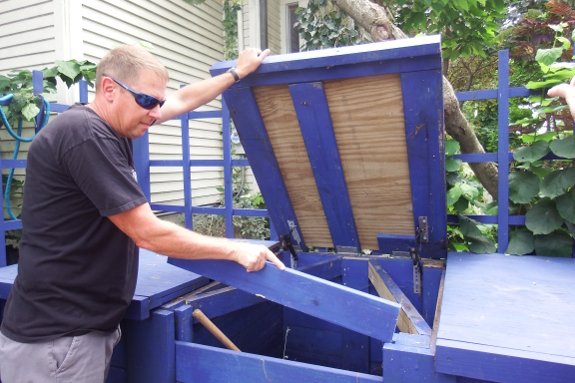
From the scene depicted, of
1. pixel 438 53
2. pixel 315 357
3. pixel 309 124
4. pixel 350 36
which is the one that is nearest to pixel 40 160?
pixel 309 124

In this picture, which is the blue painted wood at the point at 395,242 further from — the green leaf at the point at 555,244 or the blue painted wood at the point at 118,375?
the blue painted wood at the point at 118,375

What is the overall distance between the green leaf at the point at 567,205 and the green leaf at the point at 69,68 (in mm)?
4018

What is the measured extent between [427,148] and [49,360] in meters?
1.71

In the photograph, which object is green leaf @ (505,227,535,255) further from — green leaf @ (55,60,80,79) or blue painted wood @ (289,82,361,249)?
green leaf @ (55,60,80,79)

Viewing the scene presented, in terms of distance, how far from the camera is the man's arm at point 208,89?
182 cm

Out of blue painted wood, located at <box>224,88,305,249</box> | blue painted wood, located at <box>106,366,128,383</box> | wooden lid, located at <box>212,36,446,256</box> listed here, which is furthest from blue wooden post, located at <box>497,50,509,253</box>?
blue painted wood, located at <box>106,366,128,383</box>

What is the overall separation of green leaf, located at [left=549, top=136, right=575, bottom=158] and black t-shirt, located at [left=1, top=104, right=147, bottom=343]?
6.84ft

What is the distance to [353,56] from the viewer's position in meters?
1.65

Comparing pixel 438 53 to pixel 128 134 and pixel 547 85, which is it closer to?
pixel 547 85

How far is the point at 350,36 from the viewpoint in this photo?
571 cm

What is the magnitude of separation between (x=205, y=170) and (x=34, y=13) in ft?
10.5

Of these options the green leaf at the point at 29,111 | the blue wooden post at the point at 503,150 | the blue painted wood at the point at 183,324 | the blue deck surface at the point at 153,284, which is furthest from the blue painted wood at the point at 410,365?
the green leaf at the point at 29,111

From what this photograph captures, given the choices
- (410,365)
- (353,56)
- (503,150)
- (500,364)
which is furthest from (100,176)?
(503,150)

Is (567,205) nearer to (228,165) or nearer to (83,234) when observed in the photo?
(228,165)
